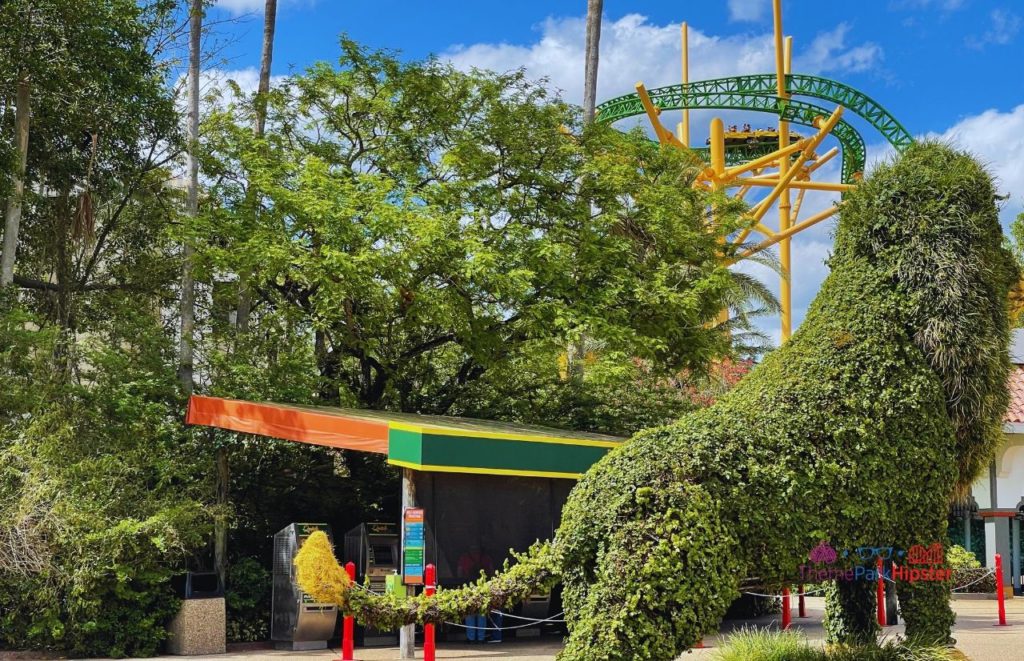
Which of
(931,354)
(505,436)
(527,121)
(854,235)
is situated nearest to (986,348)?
(931,354)

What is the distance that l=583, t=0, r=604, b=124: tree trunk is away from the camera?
23.9 m

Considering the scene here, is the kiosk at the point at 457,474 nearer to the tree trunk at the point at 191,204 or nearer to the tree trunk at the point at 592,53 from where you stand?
the tree trunk at the point at 191,204

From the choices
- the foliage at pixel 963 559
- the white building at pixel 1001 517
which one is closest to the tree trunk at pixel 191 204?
the foliage at pixel 963 559

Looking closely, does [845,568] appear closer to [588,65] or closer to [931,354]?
[931,354]

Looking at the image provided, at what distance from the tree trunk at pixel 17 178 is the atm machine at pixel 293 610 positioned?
6789mm

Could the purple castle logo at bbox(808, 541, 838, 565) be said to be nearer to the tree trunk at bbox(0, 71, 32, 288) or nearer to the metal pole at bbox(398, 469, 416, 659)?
the metal pole at bbox(398, 469, 416, 659)

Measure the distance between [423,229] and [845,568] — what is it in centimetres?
1022

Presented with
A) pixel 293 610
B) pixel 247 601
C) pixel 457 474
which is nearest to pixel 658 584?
pixel 457 474

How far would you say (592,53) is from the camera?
24422 mm

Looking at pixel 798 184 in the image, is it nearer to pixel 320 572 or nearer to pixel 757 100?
pixel 757 100

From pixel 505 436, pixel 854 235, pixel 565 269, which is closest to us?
pixel 854 235

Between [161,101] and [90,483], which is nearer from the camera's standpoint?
[90,483]

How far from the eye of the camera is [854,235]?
923cm

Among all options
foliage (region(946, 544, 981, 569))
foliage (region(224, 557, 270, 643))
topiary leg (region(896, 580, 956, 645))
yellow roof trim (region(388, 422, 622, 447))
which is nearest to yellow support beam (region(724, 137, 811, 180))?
foliage (region(946, 544, 981, 569))
